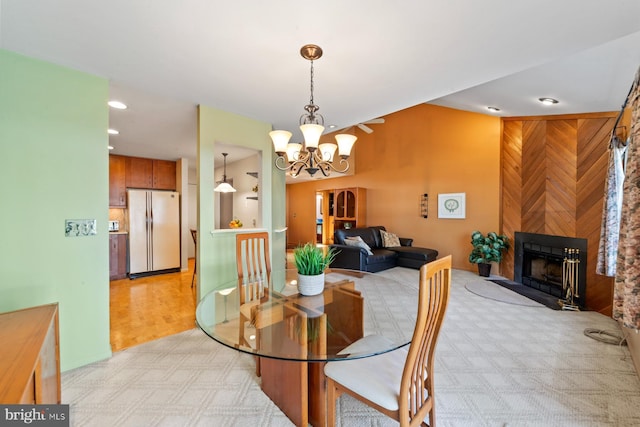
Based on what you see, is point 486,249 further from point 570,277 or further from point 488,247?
point 570,277

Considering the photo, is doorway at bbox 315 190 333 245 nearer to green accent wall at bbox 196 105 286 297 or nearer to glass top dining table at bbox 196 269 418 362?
green accent wall at bbox 196 105 286 297

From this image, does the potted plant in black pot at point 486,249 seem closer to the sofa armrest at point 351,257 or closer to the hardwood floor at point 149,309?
the sofa armrest at point 351,257

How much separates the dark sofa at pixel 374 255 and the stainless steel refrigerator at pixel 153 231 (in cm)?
330

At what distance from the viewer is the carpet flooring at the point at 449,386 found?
1.60m

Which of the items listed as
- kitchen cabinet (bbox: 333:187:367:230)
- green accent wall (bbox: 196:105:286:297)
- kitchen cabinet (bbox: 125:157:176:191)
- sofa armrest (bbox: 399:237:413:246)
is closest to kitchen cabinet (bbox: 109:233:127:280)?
kitchen cabinet (bbox: 125:157:176:191)

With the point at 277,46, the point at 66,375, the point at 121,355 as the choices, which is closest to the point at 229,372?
the point at 121,355

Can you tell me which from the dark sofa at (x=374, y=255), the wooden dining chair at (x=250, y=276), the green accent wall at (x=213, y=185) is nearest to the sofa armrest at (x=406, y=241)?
the dark sofa at (x=374, y=255)

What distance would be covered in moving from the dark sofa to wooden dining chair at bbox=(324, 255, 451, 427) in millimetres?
3717

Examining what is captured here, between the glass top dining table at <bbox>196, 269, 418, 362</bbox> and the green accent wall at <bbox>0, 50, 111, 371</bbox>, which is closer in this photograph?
the glass top dining table at <bbox>196, 269, 418, 362</bbox>

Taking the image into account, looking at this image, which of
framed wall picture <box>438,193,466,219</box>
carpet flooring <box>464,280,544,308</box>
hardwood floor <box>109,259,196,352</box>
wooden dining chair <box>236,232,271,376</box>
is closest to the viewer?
wooden dining chair <box>236,232,271,376</box>

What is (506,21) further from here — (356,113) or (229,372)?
(229,372)

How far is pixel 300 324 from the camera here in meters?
1.62

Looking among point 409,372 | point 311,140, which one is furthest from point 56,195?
point 409,372

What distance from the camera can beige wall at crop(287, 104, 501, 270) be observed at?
5230 mm
